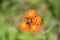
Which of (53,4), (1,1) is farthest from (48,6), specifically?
(1,1)

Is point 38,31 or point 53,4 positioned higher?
point 53,4

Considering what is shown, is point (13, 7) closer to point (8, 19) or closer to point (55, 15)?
point (8, 19)

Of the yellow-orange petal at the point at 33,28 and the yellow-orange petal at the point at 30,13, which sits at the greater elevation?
the yellow-orange petal at the point at 30,13

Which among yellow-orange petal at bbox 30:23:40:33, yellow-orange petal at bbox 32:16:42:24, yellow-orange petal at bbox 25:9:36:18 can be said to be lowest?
yellow-orange petal at bbox 30:23:40:33

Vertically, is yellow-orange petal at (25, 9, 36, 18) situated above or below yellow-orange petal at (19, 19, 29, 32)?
above

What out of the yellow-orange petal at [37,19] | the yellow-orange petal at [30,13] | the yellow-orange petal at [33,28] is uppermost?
the yellow-orange petal at [30,13]
